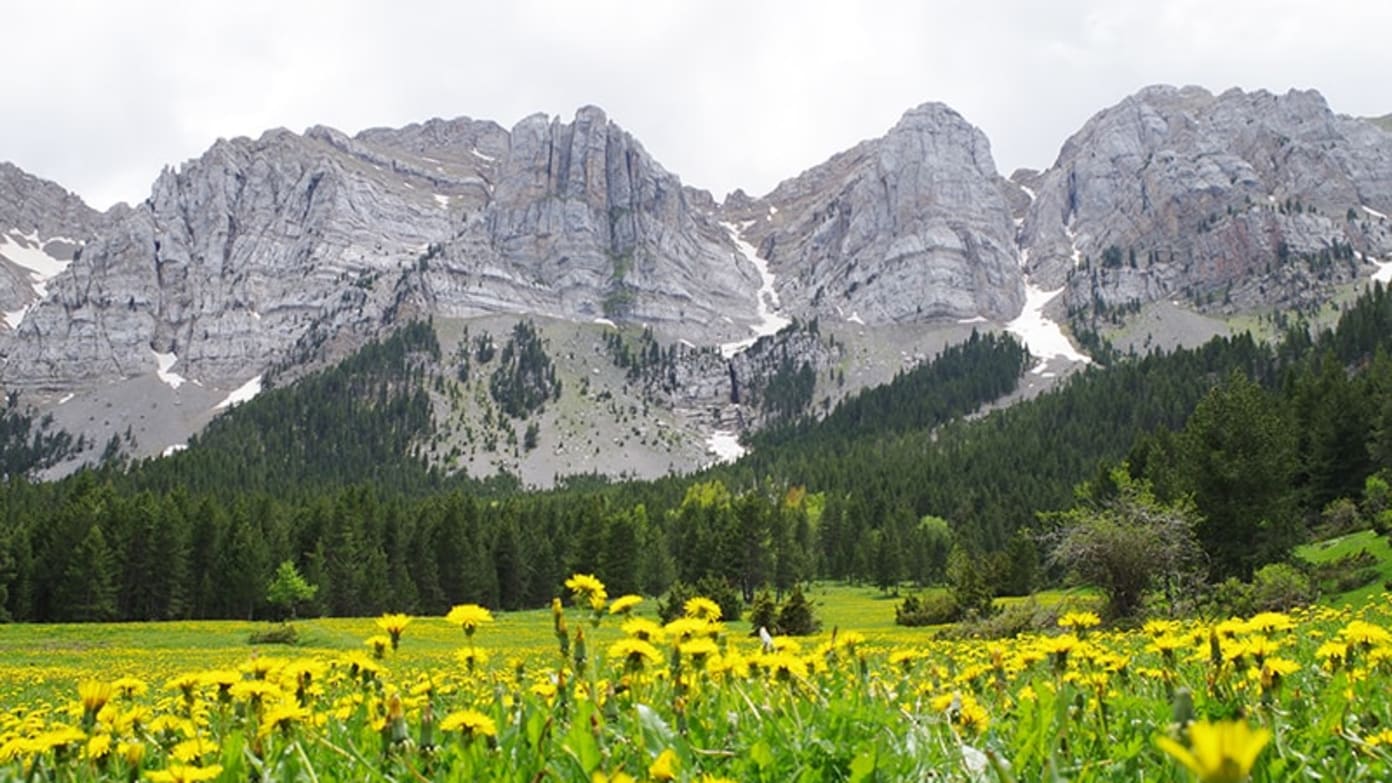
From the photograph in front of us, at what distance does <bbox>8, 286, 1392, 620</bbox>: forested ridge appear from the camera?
44.3 metres

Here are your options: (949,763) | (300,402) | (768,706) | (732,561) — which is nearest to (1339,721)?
(949,763)

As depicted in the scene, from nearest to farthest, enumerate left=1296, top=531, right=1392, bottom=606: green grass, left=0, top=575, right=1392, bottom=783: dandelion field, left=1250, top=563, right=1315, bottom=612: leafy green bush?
1. left=0, top=575, right=1392, bottom=783: dandelion field
2. left=1250, top=563, right=1315, bottom=612: leafy green bush
3. left=1296, top=531, right=1392, bottom=606: green grass

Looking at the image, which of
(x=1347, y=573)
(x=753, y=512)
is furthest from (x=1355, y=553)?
(x=753, y=512)

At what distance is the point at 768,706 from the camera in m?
2.76

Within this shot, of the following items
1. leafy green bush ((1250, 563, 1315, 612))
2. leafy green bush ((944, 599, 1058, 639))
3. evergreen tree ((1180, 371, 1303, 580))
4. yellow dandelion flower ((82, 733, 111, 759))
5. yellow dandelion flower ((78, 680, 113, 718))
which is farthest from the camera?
evergreen tree ((1180, 371, 1303, 580))

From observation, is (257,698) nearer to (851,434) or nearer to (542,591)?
(542,591)

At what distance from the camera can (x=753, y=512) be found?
7269 cm

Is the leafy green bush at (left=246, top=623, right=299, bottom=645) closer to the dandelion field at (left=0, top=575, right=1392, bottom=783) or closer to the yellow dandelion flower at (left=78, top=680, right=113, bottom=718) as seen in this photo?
the dandelion field at (left=0, top=575, right=1392, bottom=783)

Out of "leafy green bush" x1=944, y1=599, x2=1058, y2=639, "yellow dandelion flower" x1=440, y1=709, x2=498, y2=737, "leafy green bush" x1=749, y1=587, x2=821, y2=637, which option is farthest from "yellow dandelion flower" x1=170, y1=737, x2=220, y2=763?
"leafy green bush" x1=749, y1=587, x2=821, y2=637

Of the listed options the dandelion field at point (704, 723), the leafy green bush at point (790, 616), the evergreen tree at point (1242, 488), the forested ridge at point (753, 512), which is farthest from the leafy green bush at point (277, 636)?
the evergreen tree at point (1242, 488)

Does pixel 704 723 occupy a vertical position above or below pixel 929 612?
above

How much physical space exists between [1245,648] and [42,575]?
72.3m

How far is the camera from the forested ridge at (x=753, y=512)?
44344mm

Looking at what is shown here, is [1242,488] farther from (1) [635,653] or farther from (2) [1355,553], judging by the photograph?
(1) [635,653]
